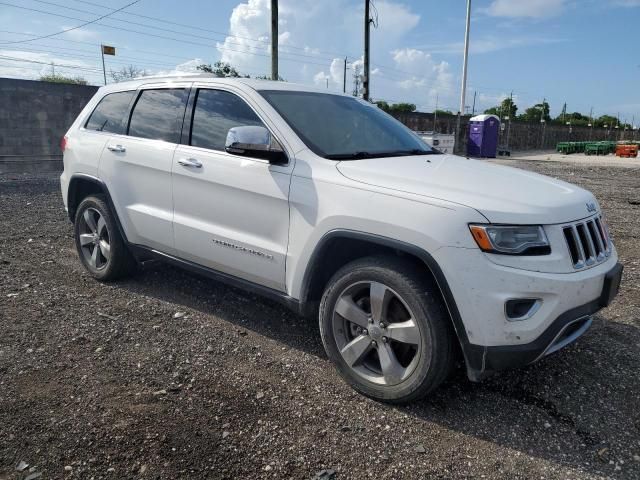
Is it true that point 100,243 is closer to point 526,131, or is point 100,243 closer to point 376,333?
point 376,333

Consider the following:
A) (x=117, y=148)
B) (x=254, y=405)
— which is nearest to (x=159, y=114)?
(x=117, y=148)

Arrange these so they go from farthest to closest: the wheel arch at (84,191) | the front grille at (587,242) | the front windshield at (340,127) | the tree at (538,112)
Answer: the tree at (538,112) → the wheel arch at (84,191) → the front windshield at (340,127) → the front grille at (587,242)

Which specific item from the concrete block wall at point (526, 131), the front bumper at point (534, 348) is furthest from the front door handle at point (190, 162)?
the concrete block wall at point (526, 131)

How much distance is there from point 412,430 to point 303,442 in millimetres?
590

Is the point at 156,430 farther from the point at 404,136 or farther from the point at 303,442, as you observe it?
the point at 404,136

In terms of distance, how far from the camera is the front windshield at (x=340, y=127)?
3330 millimetres

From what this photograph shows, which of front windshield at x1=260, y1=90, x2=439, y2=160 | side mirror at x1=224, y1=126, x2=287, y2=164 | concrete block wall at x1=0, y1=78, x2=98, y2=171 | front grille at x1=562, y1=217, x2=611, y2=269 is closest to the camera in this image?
front grille at x1=562, y1=217, x2=611, y2=269

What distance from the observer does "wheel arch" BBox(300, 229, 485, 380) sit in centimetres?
254

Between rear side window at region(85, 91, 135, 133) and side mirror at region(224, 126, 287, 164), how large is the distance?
1.77 meters

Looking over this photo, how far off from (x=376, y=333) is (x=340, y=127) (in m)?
1.53

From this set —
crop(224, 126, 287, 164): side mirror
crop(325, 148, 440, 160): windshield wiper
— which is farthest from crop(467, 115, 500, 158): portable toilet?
crop(224, 126, 287, 164): side mirror

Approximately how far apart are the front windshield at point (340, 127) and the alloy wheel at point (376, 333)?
3.01 feet

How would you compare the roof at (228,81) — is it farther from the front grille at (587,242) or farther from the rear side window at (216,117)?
the front grille at (587,242)

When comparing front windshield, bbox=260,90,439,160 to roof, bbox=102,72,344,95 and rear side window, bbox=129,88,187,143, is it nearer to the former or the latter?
roof, bbox=102,72,344,95
